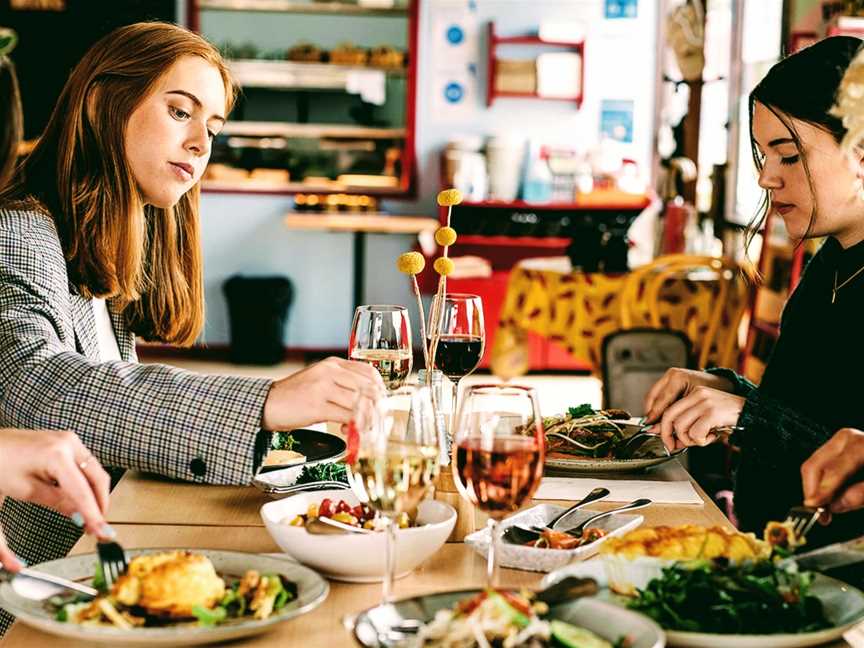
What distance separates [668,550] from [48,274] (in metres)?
1.01

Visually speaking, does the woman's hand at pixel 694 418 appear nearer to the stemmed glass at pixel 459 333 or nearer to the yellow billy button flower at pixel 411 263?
the stemmed glass at pixel 459 333

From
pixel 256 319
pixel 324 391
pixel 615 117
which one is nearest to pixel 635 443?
pixel 324 391

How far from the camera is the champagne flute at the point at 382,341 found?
1.61 metres

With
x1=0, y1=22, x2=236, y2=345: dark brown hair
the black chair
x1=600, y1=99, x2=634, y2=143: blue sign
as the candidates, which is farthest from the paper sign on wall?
x1=0, y1=22, x2=236, y2=345: dark brown hair

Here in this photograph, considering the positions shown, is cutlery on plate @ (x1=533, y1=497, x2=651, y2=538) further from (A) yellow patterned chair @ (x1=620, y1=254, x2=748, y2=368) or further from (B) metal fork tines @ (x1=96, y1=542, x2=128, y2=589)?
(A) yellow patterned chair @ (x1=620, y1=254, x2=748, y2=368)

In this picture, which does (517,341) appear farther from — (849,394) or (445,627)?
(445,627)

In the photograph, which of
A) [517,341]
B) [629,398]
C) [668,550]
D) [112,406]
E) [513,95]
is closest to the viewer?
[668,550]

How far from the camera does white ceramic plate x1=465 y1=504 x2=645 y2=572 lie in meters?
1.23

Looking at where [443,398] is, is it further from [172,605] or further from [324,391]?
[172,605]

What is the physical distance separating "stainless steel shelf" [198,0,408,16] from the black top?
561cm

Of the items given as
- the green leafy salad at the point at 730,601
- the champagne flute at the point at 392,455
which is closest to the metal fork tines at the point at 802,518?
the green leafy salad at the point at 730,601

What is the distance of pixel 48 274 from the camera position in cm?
167

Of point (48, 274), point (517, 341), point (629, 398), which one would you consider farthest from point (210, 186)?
point (48, 274)

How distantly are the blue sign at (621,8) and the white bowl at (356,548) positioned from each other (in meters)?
6.56
